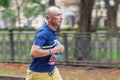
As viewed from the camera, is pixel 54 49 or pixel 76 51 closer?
pixel 54 49

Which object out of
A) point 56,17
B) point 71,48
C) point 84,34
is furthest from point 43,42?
point 71,48

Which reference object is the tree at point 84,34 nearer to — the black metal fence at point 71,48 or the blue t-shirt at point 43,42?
the black metal fence at point 71,48

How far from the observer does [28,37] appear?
478 inches

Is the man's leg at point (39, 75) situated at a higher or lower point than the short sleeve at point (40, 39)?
lower

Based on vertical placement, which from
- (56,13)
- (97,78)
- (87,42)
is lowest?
(97,78)

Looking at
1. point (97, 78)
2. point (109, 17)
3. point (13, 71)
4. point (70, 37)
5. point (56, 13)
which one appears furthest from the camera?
point (109, 17)

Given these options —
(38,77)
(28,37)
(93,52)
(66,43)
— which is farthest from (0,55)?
(38,77)

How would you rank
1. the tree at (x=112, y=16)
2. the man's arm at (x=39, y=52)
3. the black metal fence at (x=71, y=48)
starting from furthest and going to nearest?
the tree at (x=112, y=16) < the black metal fence at (x=71, y=48) < the man's arm at (x=39, y=52)

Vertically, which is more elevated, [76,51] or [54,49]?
[54,49]

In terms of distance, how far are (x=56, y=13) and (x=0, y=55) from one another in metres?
8.61

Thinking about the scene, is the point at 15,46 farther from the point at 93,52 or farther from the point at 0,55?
the point at 93,52

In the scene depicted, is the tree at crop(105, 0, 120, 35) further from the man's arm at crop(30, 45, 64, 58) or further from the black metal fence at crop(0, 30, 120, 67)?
the man's arm at crop(30, 45, 64, 58)

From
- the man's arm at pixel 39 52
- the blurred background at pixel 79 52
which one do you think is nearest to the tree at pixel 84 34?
the blurred background at pixel 79 52

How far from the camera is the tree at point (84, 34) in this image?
37.8 ft
